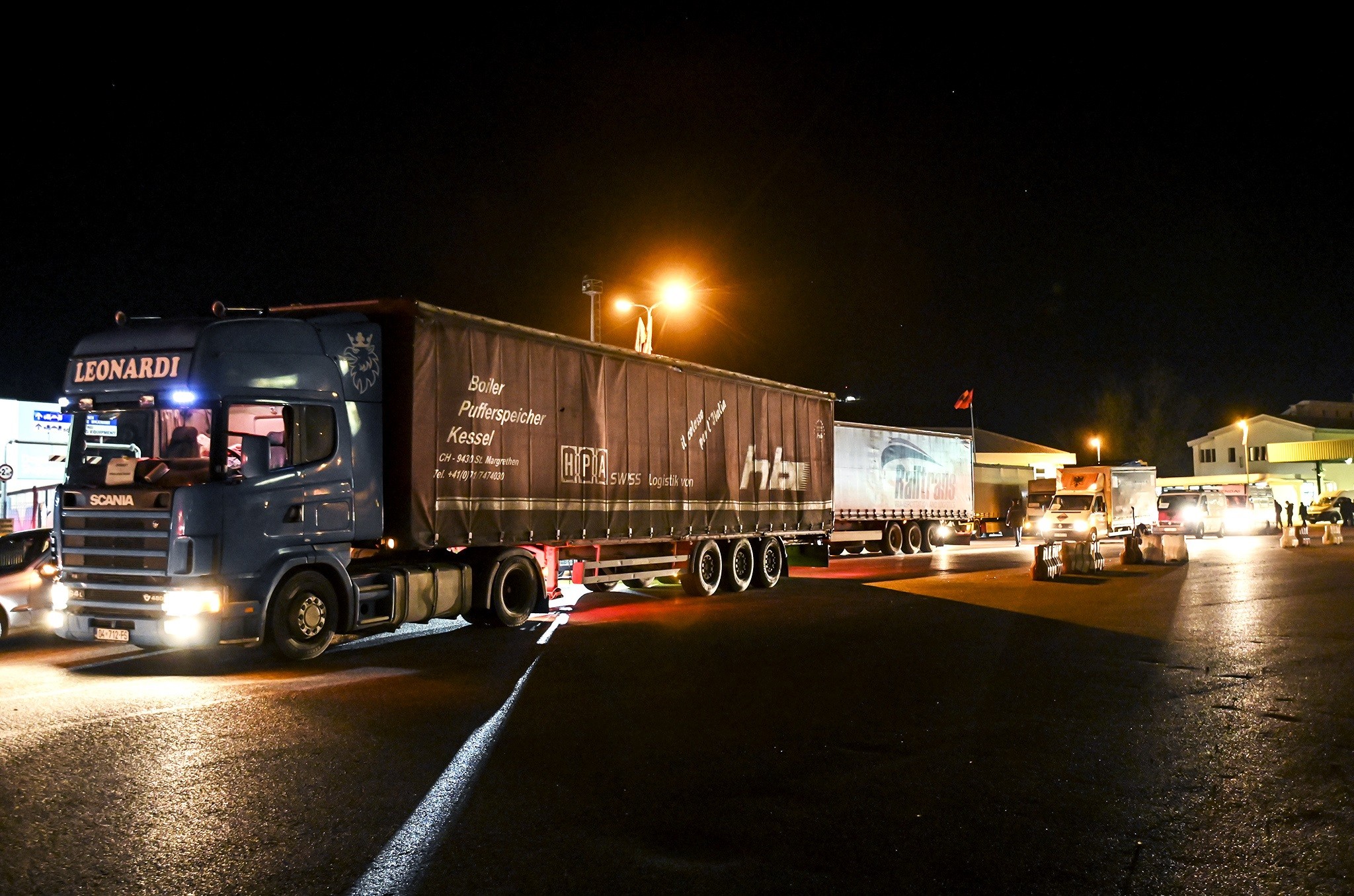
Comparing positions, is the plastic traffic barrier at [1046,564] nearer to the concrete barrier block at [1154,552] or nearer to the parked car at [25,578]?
the concrete barrier block at [1154,552]

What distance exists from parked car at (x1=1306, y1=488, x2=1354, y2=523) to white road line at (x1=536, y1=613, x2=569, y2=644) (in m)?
44.9

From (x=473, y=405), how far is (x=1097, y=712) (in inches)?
309

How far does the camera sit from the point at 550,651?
11516 mm

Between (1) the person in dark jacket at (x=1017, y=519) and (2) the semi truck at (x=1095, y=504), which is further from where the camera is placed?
(1) the person in dark jacket at (x=1017, y=519)

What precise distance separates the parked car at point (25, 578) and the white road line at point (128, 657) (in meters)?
1.54

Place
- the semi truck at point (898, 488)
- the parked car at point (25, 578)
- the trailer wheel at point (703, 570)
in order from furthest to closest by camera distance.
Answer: the semi truck at point (898, 488) → the trailer wheel at point (703, 570) → the parked car at point (25, 578)

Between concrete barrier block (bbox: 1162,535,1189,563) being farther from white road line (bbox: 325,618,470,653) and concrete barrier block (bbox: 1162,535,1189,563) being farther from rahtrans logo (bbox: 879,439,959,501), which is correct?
white road line (bbox: 325,618,470,653)

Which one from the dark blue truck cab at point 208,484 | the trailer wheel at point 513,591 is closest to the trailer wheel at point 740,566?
the trailer wheel at point 513,591

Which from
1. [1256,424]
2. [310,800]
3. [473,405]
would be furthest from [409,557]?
[1256,424]

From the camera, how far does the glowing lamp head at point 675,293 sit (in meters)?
23.6

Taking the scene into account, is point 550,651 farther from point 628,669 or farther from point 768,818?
point 768,818

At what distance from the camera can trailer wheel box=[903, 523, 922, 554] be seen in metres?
32.5

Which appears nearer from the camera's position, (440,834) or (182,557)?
(440,834)

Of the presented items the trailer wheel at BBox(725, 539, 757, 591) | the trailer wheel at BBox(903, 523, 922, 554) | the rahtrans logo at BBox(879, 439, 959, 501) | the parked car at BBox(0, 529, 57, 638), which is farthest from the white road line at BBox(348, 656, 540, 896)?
the trailer wheel at BBox(903, 523, 922, 554)
